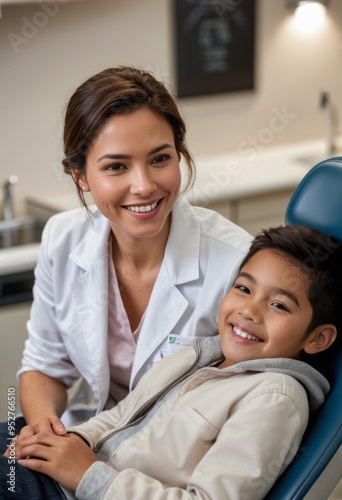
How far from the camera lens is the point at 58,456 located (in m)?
1.51

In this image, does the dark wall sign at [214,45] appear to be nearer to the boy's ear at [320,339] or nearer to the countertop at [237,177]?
the countertop at [237,177]

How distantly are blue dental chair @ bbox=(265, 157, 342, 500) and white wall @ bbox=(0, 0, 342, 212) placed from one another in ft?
5.76

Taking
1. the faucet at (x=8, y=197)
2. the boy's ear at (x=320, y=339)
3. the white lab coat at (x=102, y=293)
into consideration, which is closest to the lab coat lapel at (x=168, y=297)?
the white lab coat at (x=102, y=293)

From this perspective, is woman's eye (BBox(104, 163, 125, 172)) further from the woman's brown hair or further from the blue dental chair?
the blue dental chair

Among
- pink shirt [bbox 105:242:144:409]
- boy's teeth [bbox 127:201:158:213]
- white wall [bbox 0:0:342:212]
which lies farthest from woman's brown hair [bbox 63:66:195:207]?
white wall [bbox 0:0:342:212]

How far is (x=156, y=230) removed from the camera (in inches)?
68.8

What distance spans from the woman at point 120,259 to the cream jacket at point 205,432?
Answer: 0.13 meters

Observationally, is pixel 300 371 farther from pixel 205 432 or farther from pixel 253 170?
pixel 253 170

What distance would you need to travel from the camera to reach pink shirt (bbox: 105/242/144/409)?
6.12ft

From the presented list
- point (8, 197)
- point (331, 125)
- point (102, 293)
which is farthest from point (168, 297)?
point (331, 125)

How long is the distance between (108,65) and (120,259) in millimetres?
1627

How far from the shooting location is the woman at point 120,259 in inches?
67.6

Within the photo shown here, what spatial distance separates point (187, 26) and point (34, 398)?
7.03 feet
